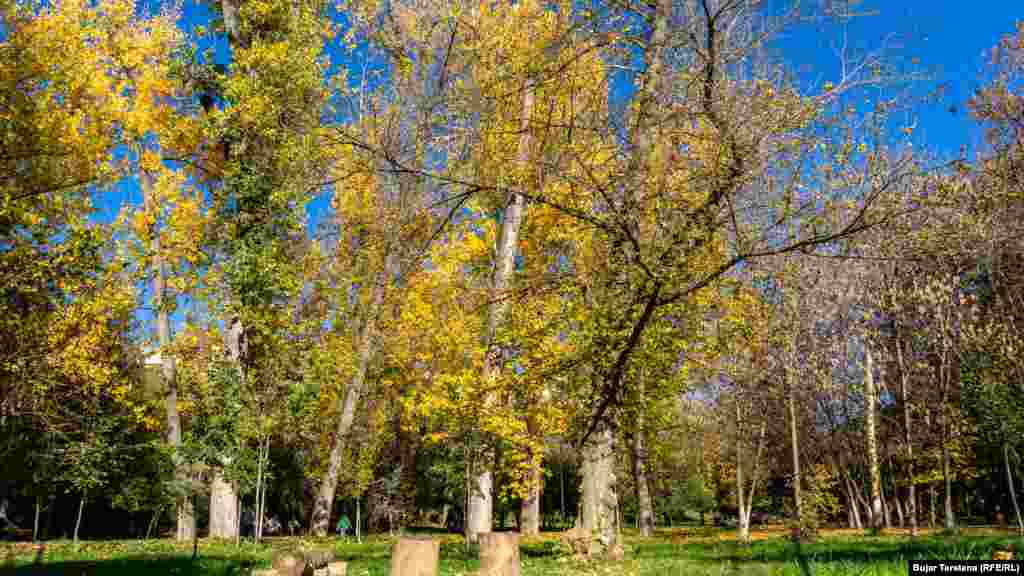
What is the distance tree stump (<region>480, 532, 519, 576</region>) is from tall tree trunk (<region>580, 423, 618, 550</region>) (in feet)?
19.1

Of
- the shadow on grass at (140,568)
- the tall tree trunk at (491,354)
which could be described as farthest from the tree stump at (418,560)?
the tall tree trunk at (491,354)

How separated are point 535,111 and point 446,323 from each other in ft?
21.0

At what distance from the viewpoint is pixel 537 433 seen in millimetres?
11953

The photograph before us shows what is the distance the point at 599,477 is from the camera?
973 cm

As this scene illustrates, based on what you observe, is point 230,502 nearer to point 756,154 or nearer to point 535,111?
point 535,111

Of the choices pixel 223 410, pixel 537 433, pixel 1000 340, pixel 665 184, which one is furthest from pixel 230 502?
pixel 1000 340

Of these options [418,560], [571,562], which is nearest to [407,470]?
[571,562]

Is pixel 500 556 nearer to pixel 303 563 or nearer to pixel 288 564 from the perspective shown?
pixel 288 564

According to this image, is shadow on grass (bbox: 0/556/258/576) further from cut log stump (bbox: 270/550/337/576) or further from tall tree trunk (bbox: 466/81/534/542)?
tall tree trunk (bbox: 466/81/534/542)

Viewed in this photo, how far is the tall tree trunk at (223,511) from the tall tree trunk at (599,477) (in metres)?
8.82

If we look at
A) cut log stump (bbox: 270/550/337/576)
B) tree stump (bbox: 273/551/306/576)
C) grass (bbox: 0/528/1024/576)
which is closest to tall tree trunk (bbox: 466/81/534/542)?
grass (bbox: 0/528/1024/576)

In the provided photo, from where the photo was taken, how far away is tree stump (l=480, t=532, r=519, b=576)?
12.3 feet

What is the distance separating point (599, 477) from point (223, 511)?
9.41 metres

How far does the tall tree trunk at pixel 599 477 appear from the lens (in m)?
9.55
